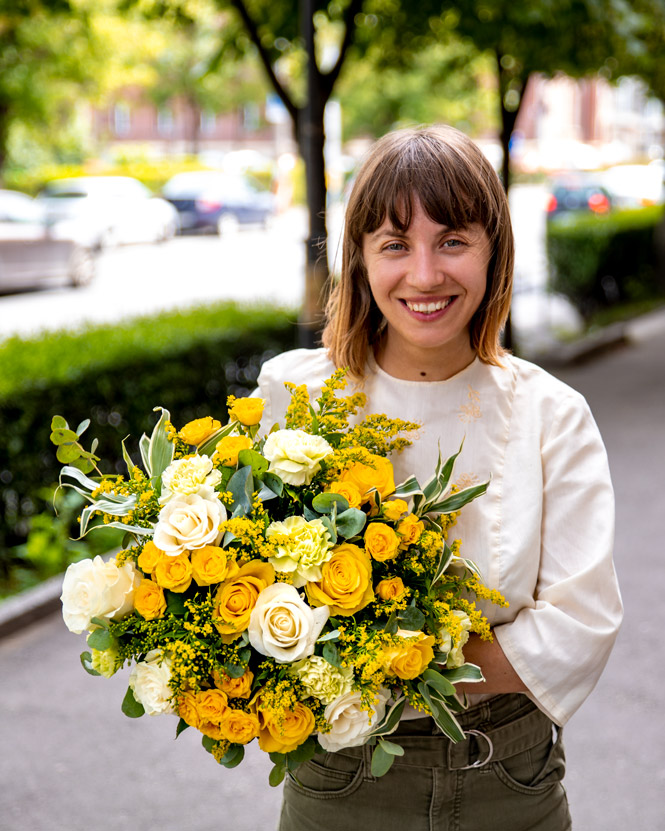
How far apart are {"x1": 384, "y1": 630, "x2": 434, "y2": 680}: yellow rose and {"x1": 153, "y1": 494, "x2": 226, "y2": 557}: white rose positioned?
0.32 m

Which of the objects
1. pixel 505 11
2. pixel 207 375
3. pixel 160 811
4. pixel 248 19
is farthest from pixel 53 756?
pixel 505 11

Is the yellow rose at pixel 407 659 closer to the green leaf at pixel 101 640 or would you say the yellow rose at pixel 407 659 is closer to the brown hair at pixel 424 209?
the green leaf at pixel 101 640

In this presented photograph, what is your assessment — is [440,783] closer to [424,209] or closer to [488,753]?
[488,753]

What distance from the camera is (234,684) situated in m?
1.57

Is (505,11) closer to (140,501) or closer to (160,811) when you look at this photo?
(160,811)

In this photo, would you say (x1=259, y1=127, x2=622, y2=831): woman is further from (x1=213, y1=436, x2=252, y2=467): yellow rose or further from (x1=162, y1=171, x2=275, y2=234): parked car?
(x1=162, y1=171, x2=275, y2=234): parked car

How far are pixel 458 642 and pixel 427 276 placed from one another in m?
0.61

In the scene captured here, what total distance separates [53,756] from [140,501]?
2.52 meters

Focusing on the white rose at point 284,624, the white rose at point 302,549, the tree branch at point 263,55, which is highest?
the tree branch at point 263,55

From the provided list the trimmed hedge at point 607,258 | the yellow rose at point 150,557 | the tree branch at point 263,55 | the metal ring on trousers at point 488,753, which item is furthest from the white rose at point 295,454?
the trimmed hedge at point 607,258

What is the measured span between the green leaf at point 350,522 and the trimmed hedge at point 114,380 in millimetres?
3808

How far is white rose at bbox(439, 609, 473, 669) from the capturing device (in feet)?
5.33

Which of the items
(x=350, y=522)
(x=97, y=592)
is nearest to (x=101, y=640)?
(x=97, y=592)

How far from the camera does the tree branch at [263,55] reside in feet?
22.1
